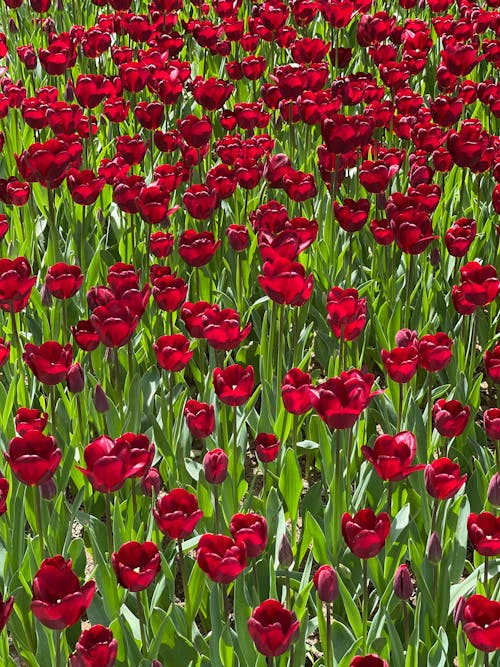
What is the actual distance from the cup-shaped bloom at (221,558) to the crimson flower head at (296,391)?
22.0 inches

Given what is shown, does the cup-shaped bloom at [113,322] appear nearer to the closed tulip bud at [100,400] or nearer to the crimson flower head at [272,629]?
the closed tulip bud at [100,400]

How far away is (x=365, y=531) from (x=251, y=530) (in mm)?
201

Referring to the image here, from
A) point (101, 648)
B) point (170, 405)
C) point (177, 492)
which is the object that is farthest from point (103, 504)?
point (101, 648)

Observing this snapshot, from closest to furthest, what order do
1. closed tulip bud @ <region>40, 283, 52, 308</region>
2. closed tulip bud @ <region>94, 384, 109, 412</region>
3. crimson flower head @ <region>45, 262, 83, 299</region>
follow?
1. closed tulip bud @ <region>94, 384, 109, 412</region>
2. crimson flower head @ <region>45, 262, 83, 299</region>
3. closed tulip bud @ <region>40, 283, 52, 308</region>

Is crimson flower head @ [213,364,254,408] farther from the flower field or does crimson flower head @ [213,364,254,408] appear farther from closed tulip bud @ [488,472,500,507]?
closed tulip bud @ [488,472,500,507]

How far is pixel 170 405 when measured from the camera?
265 cm

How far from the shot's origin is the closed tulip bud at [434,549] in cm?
204

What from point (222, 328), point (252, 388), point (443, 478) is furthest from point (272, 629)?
point (252, 388)

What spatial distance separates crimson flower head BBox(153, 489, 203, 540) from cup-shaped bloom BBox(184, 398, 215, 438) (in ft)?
1.12

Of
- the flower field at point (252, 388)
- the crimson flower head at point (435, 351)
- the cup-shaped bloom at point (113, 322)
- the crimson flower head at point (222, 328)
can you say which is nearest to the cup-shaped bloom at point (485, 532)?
the flower field at point (252, 388)

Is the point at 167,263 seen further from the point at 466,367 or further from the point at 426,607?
the point at 426,607

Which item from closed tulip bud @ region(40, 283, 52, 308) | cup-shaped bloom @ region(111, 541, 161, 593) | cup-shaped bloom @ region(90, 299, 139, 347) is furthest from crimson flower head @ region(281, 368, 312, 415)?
closed tulip bud @ region(40, 283, 52, 308)

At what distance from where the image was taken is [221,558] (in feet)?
5.75

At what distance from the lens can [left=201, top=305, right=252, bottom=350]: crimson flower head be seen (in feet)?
7.95
